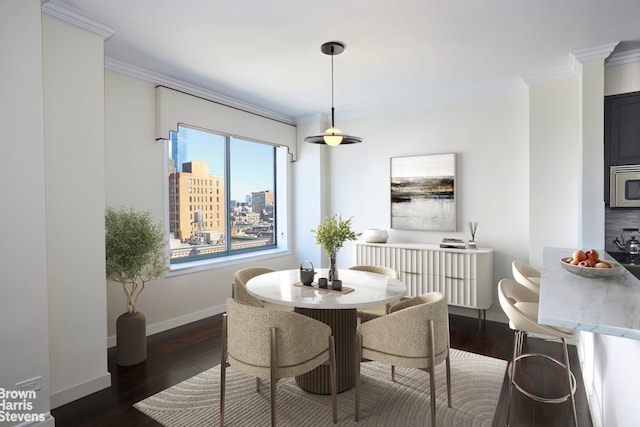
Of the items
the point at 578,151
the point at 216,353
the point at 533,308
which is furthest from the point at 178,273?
the point at 578,151

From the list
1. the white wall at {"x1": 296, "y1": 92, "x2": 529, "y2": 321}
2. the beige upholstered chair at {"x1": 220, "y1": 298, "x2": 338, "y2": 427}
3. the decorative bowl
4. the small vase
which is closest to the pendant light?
the small vase

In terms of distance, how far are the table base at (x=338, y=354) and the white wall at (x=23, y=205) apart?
1581mm

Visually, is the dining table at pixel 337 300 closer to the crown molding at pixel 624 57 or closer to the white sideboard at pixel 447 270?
the white sideboard at pixel 447 270

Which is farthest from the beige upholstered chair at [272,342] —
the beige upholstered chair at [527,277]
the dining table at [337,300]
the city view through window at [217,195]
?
the city view through window at [217,195]

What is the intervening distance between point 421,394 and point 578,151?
272 cm

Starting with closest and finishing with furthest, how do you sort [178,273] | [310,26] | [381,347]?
1. [381,347]
2. [310,26]
3. [178,273]

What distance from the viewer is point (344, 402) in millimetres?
2383

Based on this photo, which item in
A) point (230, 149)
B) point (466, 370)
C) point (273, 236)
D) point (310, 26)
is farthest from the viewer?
point (273, 236)

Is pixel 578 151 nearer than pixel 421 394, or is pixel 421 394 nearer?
pixel 421 394

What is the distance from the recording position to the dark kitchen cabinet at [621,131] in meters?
2.99

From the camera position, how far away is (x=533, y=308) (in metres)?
2.42

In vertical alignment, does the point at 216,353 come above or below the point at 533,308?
below

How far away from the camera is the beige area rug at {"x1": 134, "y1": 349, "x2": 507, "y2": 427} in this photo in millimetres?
2195

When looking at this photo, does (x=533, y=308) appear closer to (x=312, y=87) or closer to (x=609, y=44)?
(x=609, y=44)
